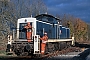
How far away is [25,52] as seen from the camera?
15.9 m

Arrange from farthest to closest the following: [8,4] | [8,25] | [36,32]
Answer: [8,4], [8,25], [36,32]

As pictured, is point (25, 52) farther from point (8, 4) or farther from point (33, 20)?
point (8, 4)

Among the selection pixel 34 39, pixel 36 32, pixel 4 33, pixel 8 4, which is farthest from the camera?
pixel 8 4

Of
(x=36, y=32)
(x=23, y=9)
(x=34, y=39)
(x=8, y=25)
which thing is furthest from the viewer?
(x=23, y=9)

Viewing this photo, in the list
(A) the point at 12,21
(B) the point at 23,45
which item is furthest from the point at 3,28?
(B) the point at 23,45

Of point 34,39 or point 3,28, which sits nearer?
point 34,39

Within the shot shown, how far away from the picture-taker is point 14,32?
680 inches

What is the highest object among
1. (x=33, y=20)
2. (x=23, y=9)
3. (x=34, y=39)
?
(x=23, y=9)

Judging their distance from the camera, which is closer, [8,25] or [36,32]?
[36,32]

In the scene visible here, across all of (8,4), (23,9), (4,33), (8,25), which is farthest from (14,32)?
(23,9)

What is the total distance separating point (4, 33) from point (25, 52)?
13.4 meters

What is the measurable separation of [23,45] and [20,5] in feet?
74.3

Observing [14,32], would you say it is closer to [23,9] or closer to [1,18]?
[1,18]

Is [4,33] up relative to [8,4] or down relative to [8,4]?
down
